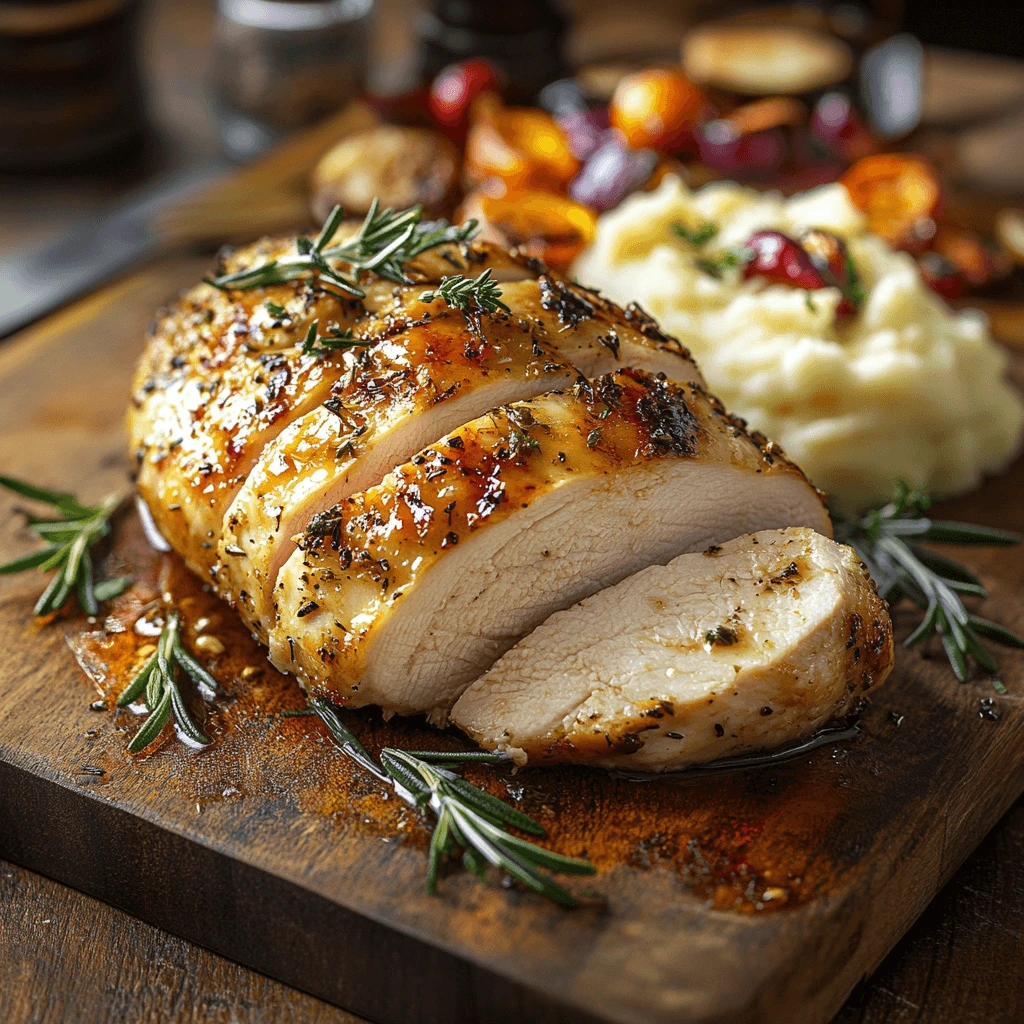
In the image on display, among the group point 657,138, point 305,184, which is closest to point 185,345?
point 305,184

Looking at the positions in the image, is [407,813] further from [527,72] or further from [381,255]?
[527,72]

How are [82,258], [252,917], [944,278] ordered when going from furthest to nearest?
[944,278] → [82,258] → [252,917]

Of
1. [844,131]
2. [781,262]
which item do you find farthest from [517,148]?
[781,262]

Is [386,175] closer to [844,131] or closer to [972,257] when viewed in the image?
[844,131]

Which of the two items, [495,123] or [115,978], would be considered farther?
[495,123]

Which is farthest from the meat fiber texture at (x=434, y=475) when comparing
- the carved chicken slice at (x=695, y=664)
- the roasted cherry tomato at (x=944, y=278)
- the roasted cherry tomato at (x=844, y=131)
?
the roasted cherry tomato at (x=844, y=131)
